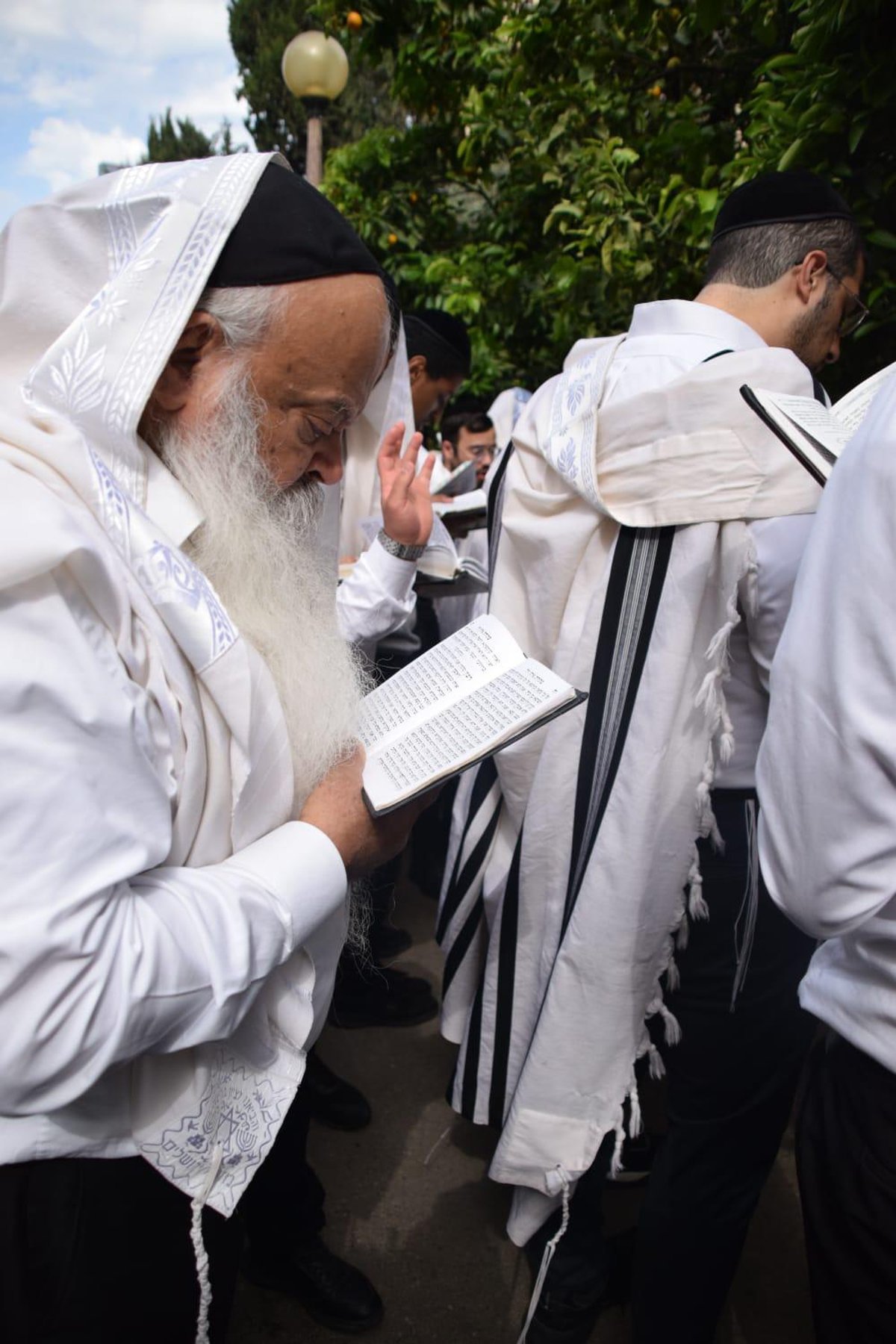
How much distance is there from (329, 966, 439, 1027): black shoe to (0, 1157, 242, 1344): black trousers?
2014 mm

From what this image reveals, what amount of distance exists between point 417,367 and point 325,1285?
10.6ft

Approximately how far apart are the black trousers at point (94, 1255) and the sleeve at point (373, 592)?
5.06ft

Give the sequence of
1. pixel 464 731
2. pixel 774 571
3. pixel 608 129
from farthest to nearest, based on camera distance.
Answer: pixel 608 129, pixel 774 571, pixel 464 731

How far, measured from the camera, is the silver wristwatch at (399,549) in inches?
98.4

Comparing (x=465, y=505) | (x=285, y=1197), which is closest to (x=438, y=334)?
(x=465, y=505)

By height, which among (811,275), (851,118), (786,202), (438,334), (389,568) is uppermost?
(851,118)

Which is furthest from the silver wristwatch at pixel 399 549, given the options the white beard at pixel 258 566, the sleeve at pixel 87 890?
the sleeve at pixel 87 890

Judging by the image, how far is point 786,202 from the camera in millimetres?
2029

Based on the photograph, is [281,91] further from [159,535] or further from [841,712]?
[841,712]

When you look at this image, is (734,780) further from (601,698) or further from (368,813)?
(368,813)

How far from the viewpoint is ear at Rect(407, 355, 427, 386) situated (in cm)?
384

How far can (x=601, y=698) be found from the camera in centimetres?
180

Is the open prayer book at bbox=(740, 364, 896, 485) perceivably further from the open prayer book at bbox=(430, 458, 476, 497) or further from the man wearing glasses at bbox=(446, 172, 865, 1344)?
the open prayer book at bbox=(430, 458, 476, 497)

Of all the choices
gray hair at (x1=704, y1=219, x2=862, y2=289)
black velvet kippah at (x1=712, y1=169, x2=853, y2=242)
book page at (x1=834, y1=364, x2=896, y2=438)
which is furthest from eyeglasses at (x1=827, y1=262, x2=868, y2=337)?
book page at (x1=834, y1=364, x2=896, y2=438)
